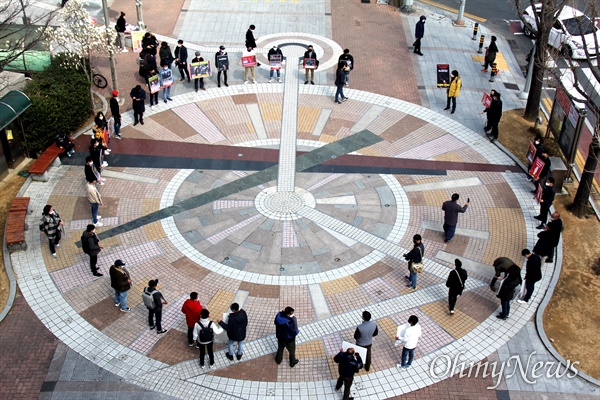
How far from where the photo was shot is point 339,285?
18422 mm

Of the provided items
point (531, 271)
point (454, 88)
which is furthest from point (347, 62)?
point (531, 271)

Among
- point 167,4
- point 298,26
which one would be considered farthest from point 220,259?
point 167,4

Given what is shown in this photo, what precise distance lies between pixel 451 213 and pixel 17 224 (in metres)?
12.5

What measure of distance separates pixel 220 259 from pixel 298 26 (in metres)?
18.3

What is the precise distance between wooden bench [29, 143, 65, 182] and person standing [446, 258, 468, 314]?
13.3m

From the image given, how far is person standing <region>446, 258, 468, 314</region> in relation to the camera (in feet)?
54.7

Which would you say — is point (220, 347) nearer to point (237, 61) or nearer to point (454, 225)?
point (454, 225)

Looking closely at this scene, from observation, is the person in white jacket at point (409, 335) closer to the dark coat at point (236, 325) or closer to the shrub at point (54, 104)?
the dark coat at point (236, 325)

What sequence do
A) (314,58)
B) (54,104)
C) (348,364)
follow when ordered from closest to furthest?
(348,364) < (54,104) < (314,58)

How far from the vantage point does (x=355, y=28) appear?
112 ft

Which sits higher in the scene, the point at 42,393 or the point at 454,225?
the point at 454,225

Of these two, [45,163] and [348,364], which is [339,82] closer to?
[45,163]

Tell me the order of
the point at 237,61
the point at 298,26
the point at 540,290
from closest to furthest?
the point at 540,290 → the point at 237,61 → the point at 298,26

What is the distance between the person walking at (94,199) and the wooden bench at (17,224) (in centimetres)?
198
